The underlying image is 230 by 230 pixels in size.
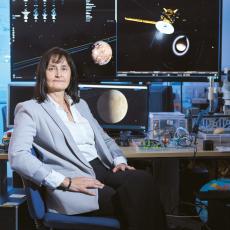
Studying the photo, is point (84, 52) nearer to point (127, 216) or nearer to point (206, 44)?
point (206, 44)

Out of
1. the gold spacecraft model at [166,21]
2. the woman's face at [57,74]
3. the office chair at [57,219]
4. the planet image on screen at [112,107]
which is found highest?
the gold spacecraft model at [166,21]

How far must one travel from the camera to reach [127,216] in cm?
186

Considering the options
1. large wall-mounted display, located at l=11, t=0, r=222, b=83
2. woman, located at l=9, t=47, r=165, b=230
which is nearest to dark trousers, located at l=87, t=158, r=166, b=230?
woman, located at l=9, t=47, r=165, b=230

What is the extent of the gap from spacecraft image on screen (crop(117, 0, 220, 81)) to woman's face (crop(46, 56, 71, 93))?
3.65ft

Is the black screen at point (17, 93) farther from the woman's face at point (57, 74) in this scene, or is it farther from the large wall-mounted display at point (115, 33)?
the woman's face at point (57, 74)

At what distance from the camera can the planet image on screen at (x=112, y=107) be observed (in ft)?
9.82

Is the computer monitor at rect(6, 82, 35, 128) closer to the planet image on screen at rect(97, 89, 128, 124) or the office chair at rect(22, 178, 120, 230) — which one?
the planet image on screen at rect(97, 89, 128, 124)

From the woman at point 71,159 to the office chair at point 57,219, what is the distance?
30 millimetres

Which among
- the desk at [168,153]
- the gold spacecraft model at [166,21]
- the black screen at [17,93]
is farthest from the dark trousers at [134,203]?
the gold spacecraft model at [166,21]

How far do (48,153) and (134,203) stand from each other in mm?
464

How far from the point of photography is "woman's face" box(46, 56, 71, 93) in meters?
2.22

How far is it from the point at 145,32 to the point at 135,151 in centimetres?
122

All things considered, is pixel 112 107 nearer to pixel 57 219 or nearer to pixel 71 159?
pixel 71 159

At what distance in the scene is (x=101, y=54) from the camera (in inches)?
131
